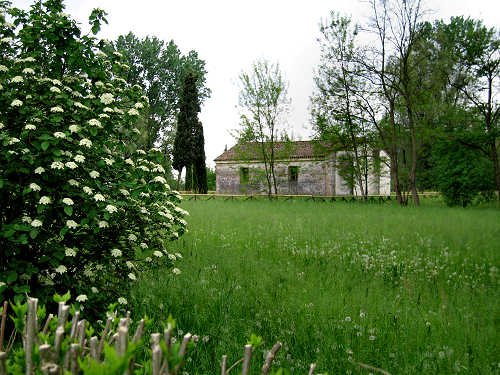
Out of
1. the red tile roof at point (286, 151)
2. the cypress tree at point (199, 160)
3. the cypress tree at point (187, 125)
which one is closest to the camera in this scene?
the red tile roof at point (286, 151)

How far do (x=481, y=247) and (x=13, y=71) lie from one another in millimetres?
9373

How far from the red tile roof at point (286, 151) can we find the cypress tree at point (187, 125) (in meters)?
3.68

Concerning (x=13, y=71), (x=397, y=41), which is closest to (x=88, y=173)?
(x=13, y=71)

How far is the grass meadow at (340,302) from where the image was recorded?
10.2 feet

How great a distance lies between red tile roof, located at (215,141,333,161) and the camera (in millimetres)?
30108

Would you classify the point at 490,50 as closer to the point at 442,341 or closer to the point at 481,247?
the point at 481,247

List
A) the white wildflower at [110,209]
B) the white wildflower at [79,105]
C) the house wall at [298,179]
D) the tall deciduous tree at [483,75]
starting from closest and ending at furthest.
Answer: the white wildflower at [110,209] < the white wildflower at [79,105] < the tall deciduous tree at [483,75] < the house wall at [298,179]

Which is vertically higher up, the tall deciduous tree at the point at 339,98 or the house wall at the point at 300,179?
the tall deciduous tree at the point at 339,98

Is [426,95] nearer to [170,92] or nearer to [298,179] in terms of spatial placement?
[298,179]

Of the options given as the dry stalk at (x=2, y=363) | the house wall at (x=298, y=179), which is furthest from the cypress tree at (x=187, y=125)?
the dry stalk at (x=2, y=363)

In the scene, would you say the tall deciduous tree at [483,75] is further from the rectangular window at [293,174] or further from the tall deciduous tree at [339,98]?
the rectangular window at [293,174]

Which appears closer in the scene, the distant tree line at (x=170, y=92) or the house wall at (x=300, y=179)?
the house wall at (x=300, y=179)

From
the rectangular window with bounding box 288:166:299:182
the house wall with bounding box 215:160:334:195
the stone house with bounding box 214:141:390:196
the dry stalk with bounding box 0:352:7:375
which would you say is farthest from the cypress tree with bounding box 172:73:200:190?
the dry stalk with bounding box 0:352:7:375

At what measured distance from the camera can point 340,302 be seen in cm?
430
